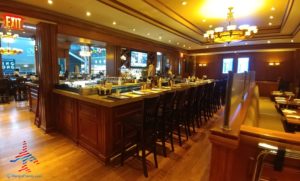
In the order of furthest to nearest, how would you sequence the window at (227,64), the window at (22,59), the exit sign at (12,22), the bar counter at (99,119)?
the window at (227,64), the window at (22,59), the exit sign at (12,22), the bar counter at (99,119)

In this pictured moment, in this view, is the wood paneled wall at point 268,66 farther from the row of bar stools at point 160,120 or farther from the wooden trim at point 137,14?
the row of bar stools at point 160,120

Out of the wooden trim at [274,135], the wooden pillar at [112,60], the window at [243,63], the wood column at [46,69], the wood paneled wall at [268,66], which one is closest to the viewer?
the wooden trim at [274,135]

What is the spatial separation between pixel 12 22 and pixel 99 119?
2.99 m

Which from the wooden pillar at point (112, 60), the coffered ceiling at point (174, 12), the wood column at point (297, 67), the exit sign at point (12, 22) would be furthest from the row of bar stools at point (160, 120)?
the wood column at point (297, 67)

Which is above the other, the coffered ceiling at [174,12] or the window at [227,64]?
the coffered ceiling at [174,12]

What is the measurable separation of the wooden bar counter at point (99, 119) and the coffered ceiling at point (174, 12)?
7.54 feet

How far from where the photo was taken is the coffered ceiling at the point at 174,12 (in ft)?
13.5

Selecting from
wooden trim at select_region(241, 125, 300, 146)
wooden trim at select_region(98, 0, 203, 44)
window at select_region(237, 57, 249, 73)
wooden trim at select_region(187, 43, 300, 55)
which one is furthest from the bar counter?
window at select_region(237, 57, 249, 73)

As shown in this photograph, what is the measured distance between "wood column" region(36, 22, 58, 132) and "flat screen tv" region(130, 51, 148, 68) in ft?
13.5

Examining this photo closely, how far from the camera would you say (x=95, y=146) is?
2.87 meters

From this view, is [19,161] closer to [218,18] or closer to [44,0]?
[44,0]

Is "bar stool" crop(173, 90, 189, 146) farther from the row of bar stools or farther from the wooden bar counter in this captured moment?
the wooden bar counter

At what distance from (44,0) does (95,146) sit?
3.34 meters

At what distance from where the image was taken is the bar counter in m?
2.64
